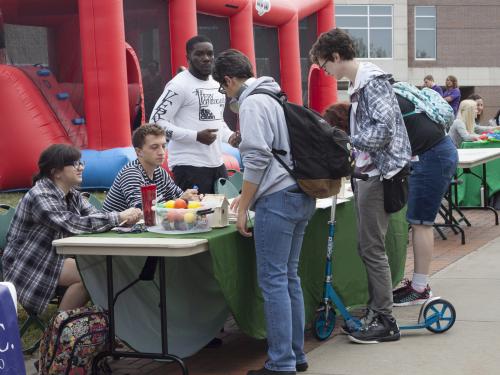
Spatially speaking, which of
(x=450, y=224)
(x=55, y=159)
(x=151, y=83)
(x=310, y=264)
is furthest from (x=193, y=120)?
(x=151, y=83)

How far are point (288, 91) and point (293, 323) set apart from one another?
42.0 feet

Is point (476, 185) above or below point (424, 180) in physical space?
below

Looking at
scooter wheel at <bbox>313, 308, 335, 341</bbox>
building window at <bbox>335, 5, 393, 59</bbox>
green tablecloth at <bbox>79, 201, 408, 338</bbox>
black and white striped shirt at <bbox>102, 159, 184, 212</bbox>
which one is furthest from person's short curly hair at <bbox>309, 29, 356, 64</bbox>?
building window at <bbox>335, 5, 393, 59</bbox>

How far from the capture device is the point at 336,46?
18.3 feet

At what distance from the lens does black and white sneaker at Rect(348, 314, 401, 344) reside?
5664 mm

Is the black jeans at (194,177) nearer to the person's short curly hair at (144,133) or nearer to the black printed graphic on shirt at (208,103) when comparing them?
the black printed graphic on shirt at (208,103)

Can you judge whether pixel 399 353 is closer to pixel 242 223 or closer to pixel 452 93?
pixel 242 223

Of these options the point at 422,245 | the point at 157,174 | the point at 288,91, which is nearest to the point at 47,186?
the point at 157,174

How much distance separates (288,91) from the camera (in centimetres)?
1756

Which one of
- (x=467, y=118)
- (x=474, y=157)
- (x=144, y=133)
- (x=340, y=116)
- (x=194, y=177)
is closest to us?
(x=144, y=133)

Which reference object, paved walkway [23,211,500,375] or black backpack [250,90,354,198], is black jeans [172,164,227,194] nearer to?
paved walkway [23,211,500,375]

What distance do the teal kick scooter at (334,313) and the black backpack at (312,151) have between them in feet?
2.67

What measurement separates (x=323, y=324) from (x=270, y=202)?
1.30 metres

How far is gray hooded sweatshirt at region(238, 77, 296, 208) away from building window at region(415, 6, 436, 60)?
43.3m
